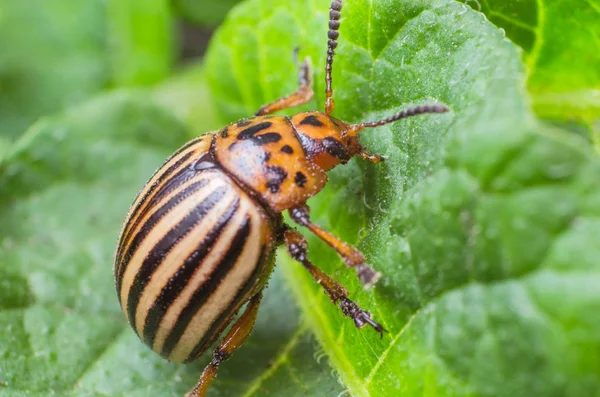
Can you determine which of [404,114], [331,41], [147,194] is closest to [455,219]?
[404,114]

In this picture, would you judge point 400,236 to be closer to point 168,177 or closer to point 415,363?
point 415,363

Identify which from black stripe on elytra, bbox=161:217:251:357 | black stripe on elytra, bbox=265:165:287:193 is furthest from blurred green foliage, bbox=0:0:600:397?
black stripe on elytra, bbox=161:217:251:357

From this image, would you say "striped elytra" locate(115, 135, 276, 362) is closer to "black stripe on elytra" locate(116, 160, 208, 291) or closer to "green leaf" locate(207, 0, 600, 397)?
"black stripe on elytra" locate(116, 160, 208, 291)

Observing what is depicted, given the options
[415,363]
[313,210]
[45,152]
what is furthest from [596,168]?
[45,152]

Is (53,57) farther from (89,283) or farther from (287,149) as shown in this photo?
(287,149)

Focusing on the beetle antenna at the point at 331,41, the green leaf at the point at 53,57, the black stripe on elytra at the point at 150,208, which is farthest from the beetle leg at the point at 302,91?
the green leaf at the point at 53,57

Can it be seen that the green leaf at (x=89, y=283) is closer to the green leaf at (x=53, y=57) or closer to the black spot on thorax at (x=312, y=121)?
the green leaf at (x=53, y=57)
